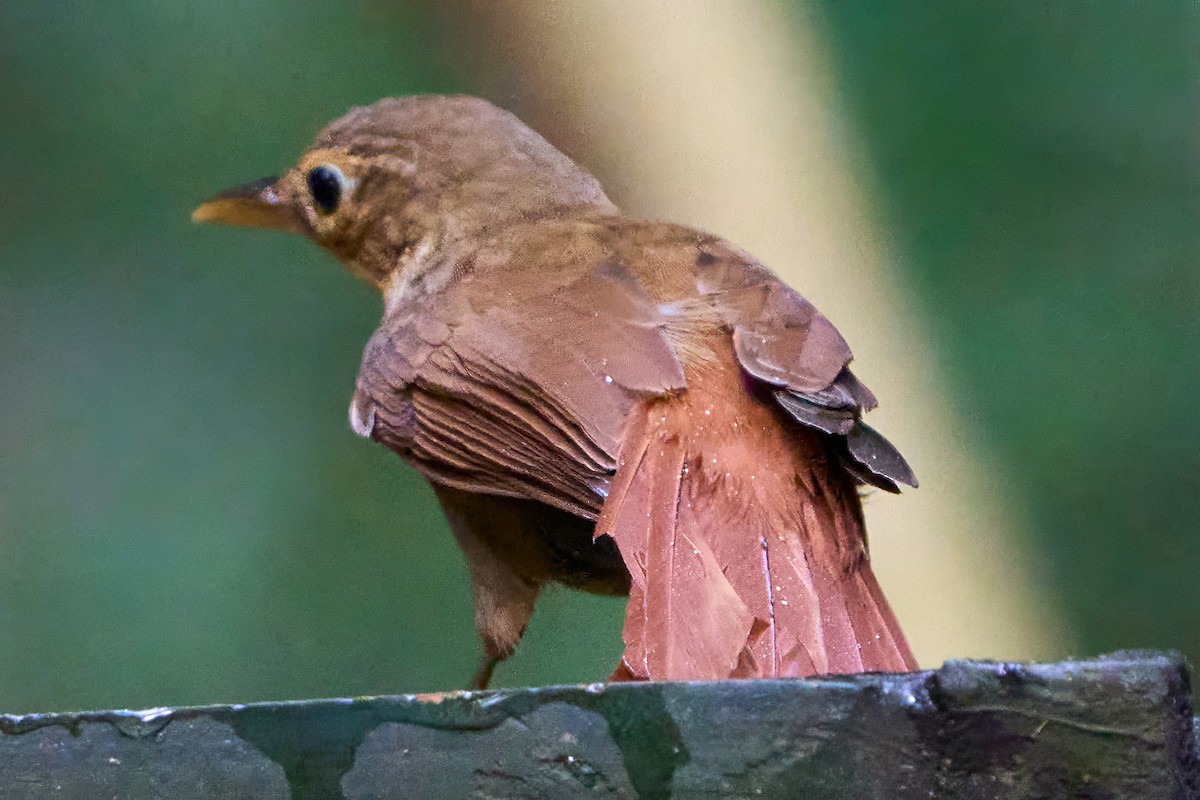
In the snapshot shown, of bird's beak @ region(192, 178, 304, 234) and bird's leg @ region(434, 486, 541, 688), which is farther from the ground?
bird's beak @ region(192, 178, 304, 234)

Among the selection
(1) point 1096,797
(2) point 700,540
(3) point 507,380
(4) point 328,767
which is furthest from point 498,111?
(1) point 1096,797

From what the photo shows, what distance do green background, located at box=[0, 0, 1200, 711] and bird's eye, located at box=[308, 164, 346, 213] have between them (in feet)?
0.81

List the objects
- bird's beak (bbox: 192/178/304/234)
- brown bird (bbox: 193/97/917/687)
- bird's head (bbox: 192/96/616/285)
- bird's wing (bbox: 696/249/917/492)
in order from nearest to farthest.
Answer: brown bird (bbox: 193/97/917/687) → bird's wing (bbox: 696/249/917/492) → bird's head (bbox: 192/96/616/285) → bird's beak (bbox: 192/178/304/234)

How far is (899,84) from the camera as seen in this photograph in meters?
2.59

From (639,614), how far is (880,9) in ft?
5.63

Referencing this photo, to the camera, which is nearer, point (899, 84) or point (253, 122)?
point (899, 84)

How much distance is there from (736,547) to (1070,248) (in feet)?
4.54

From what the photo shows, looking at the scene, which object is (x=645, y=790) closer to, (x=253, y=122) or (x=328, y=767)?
(x=328, y=767)

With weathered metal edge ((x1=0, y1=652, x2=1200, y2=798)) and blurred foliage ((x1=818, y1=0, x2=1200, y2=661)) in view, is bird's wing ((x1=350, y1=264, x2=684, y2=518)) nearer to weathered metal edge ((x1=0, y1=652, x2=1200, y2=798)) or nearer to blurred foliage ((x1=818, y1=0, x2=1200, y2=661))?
weathered metal edge ((x1=0, y1=652, x2=1200, y2=798))

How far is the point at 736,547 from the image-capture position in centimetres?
150

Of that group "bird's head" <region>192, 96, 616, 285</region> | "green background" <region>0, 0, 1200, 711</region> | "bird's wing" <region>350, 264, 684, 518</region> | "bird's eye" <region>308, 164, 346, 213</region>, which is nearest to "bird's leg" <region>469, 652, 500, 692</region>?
"green background" <region>0, 0, 1200, 711</region>

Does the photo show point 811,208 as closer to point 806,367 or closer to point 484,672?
point 806,367

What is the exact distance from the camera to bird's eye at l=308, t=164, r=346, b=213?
8.39 ft

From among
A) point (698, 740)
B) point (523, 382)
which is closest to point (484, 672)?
point (523, 382)
